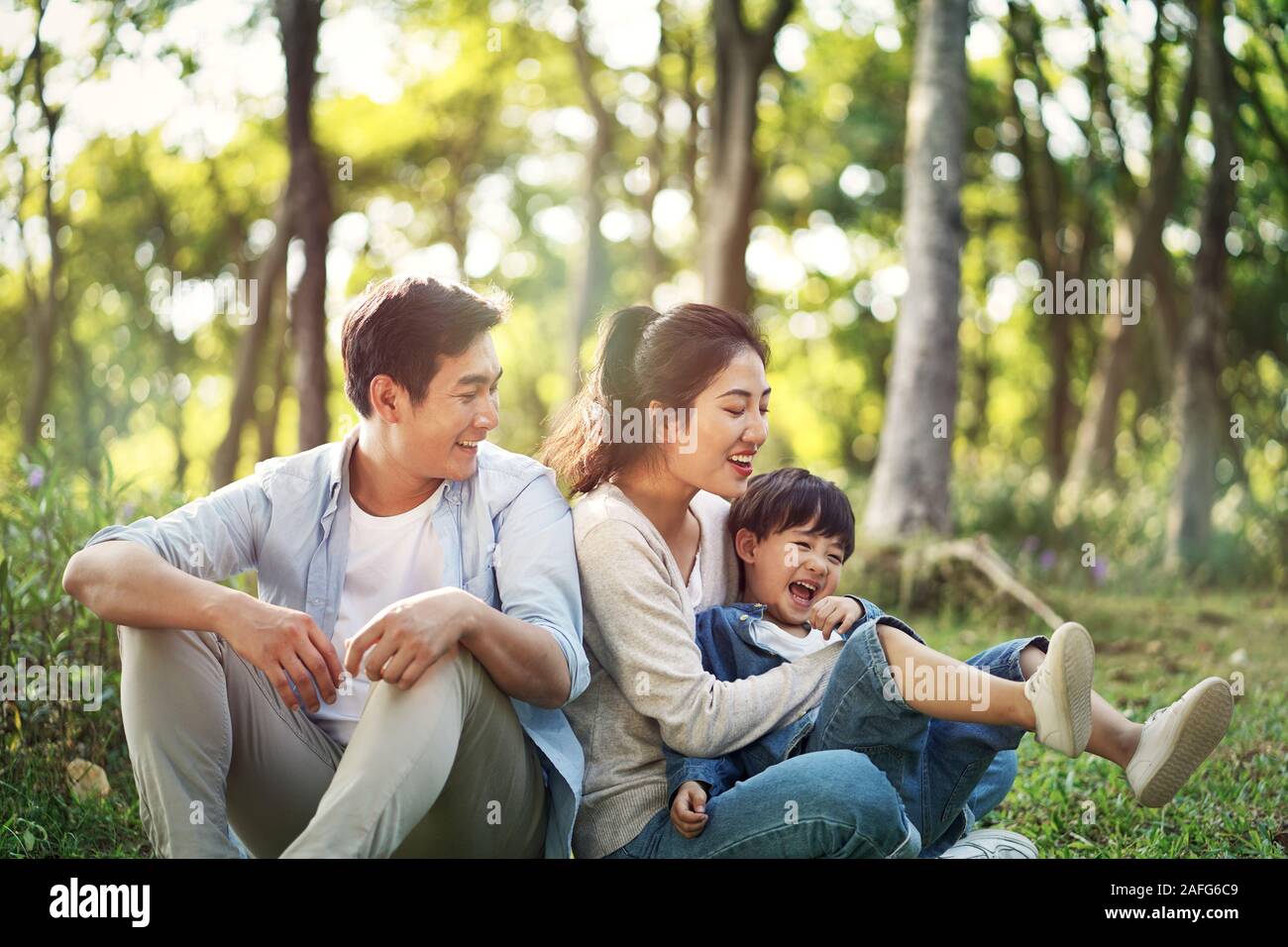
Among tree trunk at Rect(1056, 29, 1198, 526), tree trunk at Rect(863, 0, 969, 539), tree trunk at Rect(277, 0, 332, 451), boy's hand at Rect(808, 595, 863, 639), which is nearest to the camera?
boy's hand at Rect(808, 595, 863, 639)

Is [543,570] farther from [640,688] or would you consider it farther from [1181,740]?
[1181,740]

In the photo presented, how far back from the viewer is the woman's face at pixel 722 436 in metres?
3.12

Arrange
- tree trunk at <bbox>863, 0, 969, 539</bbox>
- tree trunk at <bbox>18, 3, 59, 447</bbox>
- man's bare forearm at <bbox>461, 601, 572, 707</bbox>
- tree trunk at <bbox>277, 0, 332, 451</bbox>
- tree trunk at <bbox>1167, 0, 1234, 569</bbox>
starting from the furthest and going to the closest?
1. tree trunk at <bbox>18, 3, 59, 447</bbox>
2. tree trunk at <bbox>1167, 0, 1234, 569</bbox>
3. tree trunk at <bbox>277, 0, 332, 451</bbox>
4. tree trunk at <bbox>863, 0, 969, 539</bbox>
5. man's bare forearm at <bbox>461, 601, 572, 707</bbox>

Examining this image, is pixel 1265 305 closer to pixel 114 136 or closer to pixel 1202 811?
pixel 114 136

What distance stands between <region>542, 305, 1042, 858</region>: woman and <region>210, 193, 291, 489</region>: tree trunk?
8.12 metres

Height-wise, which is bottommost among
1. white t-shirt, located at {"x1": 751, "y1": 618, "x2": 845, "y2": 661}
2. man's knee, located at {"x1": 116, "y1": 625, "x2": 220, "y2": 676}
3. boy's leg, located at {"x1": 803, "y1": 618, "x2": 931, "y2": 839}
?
boy's leg, located at {"x1": 803, "y1": 618, "x2": 931, "y2": 839}

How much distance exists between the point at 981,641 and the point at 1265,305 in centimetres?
1676

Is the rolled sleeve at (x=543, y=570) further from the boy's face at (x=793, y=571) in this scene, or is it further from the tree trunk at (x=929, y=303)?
the tree trunk at (x=929, y=303)

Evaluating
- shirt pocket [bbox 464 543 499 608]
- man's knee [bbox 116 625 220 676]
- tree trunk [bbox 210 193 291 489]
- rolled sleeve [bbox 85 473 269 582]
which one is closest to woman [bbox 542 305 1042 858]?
shirt pocket [bbox 464 543 499 608]

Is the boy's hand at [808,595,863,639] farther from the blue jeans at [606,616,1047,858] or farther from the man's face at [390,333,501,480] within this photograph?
the man's face at [390,333,501,480]

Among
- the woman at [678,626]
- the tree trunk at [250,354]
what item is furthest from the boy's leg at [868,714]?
the tree trunk at [250,354]

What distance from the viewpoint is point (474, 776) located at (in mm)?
2719

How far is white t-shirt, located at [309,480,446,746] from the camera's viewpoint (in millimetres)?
3150
